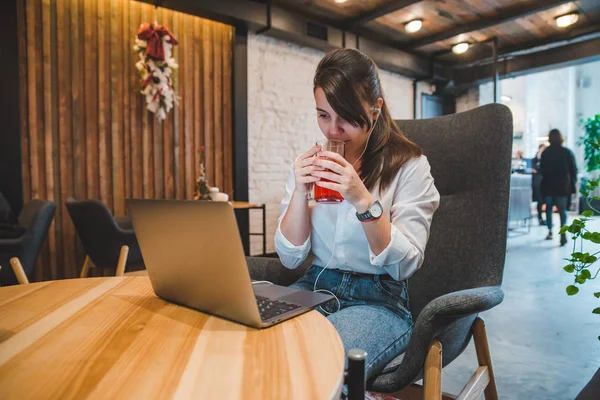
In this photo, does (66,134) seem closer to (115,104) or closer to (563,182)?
(115,104)

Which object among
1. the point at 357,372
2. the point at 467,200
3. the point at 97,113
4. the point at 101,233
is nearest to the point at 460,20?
the point at 97,113

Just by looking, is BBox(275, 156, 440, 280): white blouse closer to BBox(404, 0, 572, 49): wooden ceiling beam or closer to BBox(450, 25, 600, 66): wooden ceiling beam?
BBox(404, 0, 572, 49): wooden ceiling beam

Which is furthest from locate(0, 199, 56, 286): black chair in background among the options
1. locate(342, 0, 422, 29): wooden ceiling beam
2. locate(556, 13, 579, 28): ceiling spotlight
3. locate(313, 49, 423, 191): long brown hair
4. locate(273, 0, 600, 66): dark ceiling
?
locate(556, 13, 579, 28): ceiling spotlight

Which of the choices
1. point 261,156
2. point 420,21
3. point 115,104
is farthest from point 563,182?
point 115,104

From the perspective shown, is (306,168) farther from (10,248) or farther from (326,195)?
(10,248)

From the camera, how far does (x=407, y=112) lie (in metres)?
6.57

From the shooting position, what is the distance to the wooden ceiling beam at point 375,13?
4.50 meters

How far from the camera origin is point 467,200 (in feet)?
4.58

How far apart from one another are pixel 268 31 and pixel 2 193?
9.58 ft

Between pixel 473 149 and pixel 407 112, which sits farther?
pixel 407 112

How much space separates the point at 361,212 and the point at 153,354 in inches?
22.7

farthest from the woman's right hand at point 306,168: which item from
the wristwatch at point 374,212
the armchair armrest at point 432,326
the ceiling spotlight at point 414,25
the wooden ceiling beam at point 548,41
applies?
the wooden ceiling beam at point 548,41

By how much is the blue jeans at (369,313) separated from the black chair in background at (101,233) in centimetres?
185

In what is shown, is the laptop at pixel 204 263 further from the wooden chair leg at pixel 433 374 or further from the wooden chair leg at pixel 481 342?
the wooden chair leg at pixel 481 342
